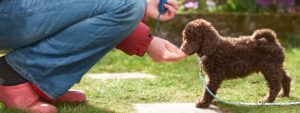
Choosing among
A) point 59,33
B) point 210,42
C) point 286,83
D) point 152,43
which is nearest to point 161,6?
point 152,43

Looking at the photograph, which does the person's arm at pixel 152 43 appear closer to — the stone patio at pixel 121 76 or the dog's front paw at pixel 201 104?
the dog's front paw at pixel 201 104

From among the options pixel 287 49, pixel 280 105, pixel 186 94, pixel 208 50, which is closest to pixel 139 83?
pixel 186 94

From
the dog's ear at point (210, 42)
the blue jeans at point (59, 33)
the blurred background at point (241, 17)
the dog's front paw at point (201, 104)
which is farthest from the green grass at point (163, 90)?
the blurred background at point (241, 17)

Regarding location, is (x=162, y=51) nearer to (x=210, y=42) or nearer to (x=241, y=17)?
(x=210, y=42)

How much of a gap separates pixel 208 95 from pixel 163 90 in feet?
1.86

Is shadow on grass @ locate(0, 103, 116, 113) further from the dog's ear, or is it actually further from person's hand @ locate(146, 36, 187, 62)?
the dog's ear

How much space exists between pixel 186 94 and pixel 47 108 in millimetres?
1131

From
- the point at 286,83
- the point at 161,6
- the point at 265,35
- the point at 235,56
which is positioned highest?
the point at 161,6

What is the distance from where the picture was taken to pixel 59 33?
9.76 feet

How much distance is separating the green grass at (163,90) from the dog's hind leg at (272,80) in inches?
5.5

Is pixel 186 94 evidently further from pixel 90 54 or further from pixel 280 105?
pixel 90 54

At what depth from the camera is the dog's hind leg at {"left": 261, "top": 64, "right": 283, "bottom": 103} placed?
138 inches

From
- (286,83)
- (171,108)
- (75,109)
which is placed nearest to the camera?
(75,109)

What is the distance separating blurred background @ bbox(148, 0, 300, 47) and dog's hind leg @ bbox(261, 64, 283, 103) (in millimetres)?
3342
